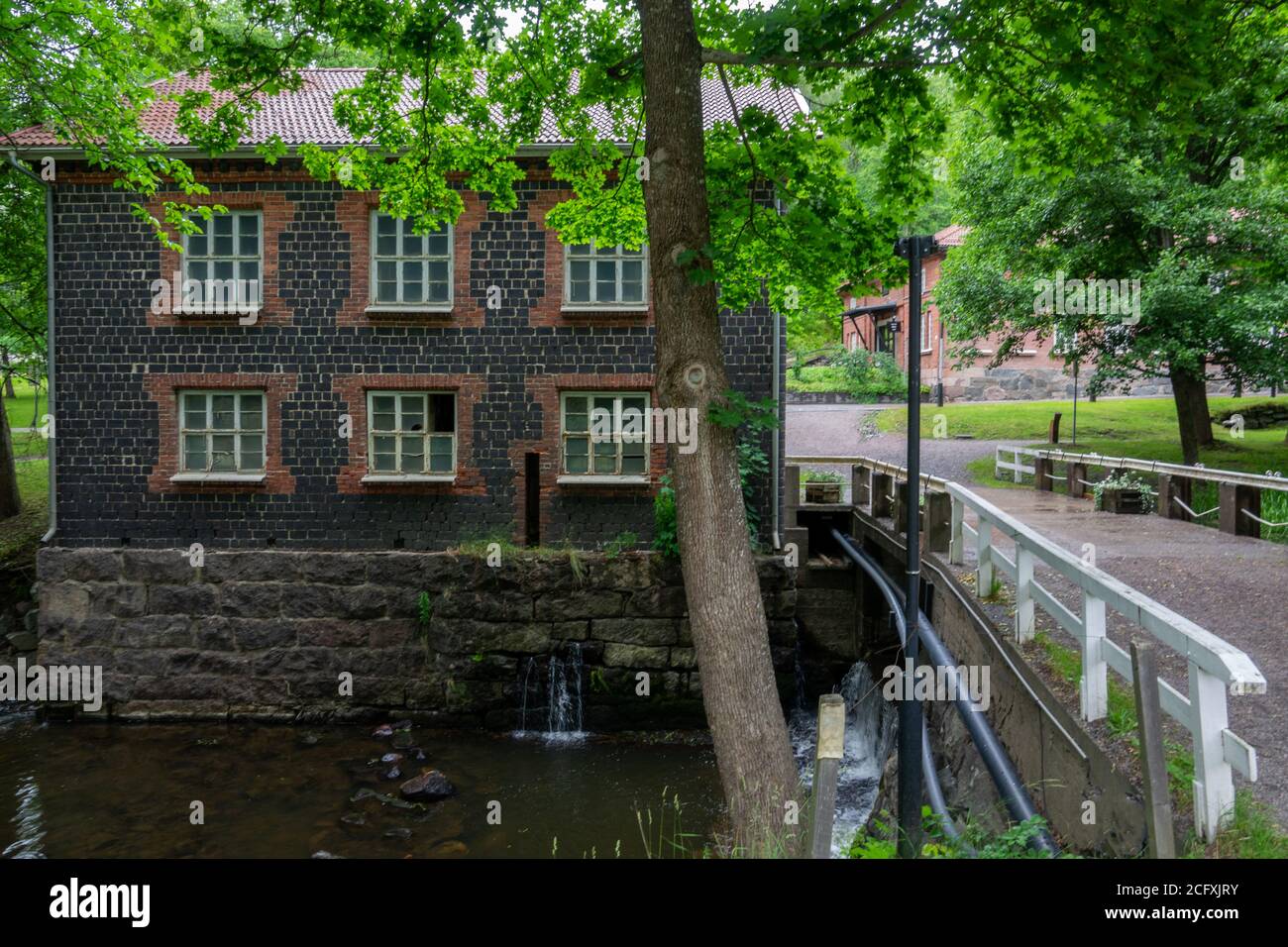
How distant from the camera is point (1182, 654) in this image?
15.2 ft

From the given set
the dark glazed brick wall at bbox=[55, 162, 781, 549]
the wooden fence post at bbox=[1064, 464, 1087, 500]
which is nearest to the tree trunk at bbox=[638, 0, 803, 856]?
the dark glazed brick wall at bbox=[55, 162, 781, 549]

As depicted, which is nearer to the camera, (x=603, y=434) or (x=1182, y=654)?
(x=1182, y=654)

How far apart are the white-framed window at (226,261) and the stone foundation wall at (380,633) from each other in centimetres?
444

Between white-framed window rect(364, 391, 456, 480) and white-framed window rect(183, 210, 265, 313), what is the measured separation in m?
2.85

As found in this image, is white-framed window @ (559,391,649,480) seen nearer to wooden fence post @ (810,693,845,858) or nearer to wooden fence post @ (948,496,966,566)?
wooden fence post @ (948,496,966,566)

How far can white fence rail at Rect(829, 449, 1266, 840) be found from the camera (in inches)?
167

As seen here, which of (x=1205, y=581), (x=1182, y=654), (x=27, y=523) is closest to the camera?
(x=1182, y=654)

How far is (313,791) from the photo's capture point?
12.2 m

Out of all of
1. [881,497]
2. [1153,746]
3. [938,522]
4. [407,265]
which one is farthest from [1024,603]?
[407,265]

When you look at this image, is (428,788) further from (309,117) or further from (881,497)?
(309,117)

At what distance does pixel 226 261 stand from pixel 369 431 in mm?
3921

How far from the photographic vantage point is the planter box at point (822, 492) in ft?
58.1
